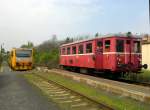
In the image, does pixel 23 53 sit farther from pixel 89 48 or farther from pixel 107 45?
pixel 107 45

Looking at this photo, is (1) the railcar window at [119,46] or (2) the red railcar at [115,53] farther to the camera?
(1) the railcar window at [119,46]

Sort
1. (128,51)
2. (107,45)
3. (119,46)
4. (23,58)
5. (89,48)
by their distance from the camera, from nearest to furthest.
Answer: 1. (119,46)
2. (128,51)
3. (107,45)
4. (89,48)
5. (23,58)

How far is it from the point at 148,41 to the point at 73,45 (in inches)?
525

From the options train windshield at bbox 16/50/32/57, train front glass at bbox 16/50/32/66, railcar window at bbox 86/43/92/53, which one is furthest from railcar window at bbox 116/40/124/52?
train windshield at bbox 16/50/32/57

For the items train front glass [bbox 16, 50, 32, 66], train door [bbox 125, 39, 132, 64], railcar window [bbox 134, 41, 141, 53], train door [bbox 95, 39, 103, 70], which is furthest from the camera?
train front glass [bbox 16, 50, 32, 66]

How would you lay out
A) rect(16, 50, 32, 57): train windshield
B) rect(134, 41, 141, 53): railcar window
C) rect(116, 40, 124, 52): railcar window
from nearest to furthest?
rect(116, 40, 124, 52): railcar window → rect(134, 41, 141, 53): railcar window → rect(16, 50, 32, 57): train windshield

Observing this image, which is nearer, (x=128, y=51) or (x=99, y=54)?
(x=128, y=51)

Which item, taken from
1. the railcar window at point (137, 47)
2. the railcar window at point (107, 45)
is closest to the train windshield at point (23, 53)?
the railcar window at point (107, 45)

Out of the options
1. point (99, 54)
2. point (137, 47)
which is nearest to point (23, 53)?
point (99, 54)

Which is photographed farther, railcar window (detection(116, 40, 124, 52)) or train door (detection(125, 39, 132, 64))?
train door (detection(125, 39, 132, 64))

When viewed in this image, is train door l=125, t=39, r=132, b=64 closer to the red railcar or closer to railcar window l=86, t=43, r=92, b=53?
the red railcar

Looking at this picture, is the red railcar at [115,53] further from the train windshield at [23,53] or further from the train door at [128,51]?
the train windshield at [23,53]

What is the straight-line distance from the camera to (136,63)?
2280cm

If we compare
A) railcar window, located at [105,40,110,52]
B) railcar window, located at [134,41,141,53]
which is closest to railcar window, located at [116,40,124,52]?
railcar window, located at [105,40,110,52]
